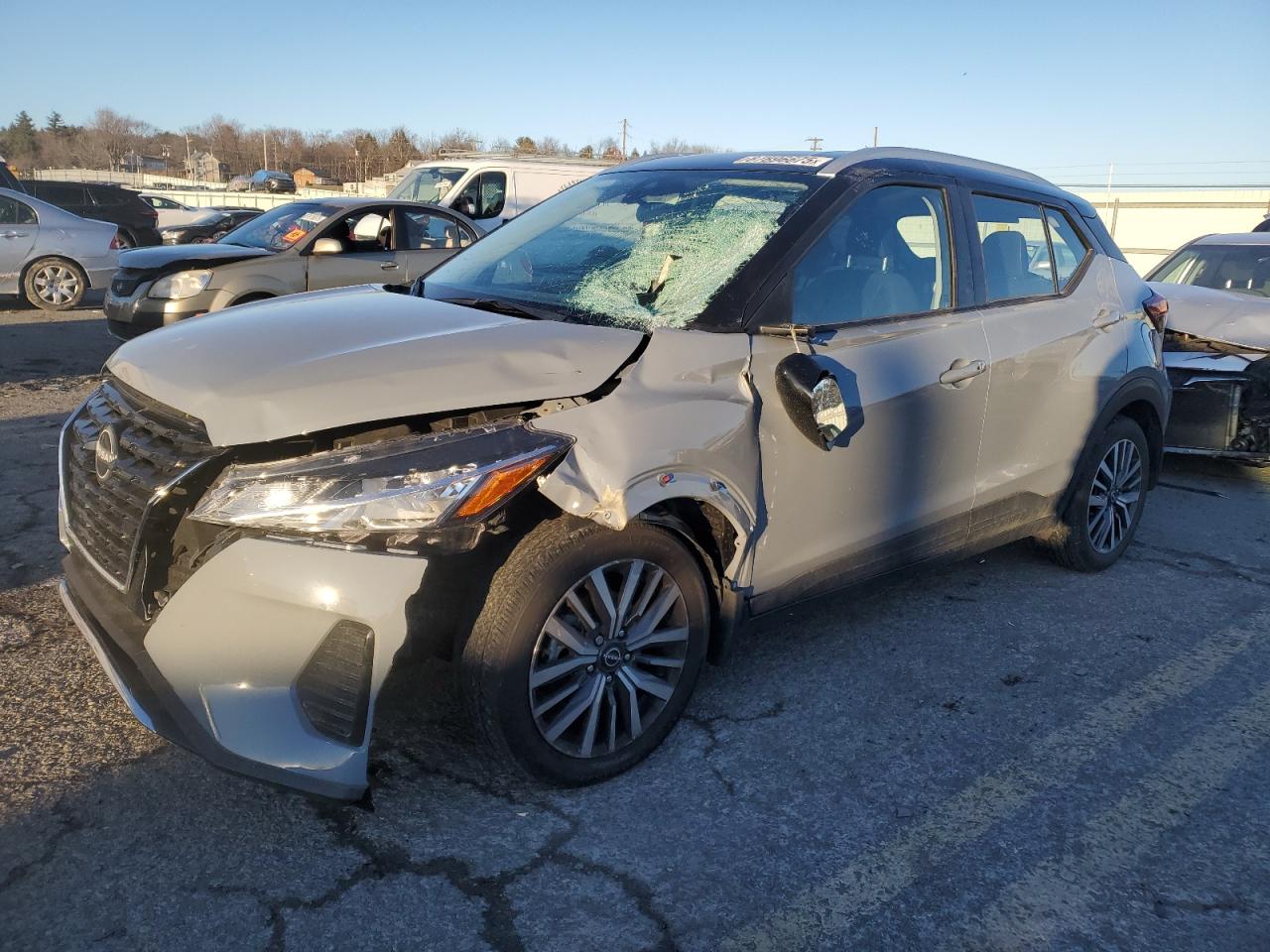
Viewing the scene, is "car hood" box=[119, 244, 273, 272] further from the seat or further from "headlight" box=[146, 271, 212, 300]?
the seat

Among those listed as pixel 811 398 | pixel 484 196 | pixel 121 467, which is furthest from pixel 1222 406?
pixel 484 196

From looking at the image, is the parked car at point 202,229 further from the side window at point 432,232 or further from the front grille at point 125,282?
the front grille at point 125,282

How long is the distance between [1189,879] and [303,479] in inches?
98.2

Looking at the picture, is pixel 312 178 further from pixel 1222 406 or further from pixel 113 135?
pixel 1222 406

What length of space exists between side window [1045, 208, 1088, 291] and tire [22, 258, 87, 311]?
40.9 feet

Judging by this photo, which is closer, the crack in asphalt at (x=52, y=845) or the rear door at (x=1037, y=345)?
the crack in asphalt at (x=52, y=845)

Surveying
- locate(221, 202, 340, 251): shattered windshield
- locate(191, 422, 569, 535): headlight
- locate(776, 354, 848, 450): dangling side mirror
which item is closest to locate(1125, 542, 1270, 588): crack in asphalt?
locate(776, 354, 848, 450): dangling side mirror

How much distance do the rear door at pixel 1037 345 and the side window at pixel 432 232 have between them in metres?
6.23

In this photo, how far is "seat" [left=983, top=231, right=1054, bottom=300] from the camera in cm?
386

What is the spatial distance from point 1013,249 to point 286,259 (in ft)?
21.3

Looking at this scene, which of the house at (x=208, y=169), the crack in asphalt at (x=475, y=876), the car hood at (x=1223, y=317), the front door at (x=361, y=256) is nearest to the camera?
the crack in asphalt at (x=475, y=876)

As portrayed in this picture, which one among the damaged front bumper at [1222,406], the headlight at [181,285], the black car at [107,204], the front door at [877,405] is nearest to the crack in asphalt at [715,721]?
the front door at [877,405]

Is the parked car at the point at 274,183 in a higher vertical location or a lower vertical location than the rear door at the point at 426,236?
higher

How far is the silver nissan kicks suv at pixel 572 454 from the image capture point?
2.32 m
